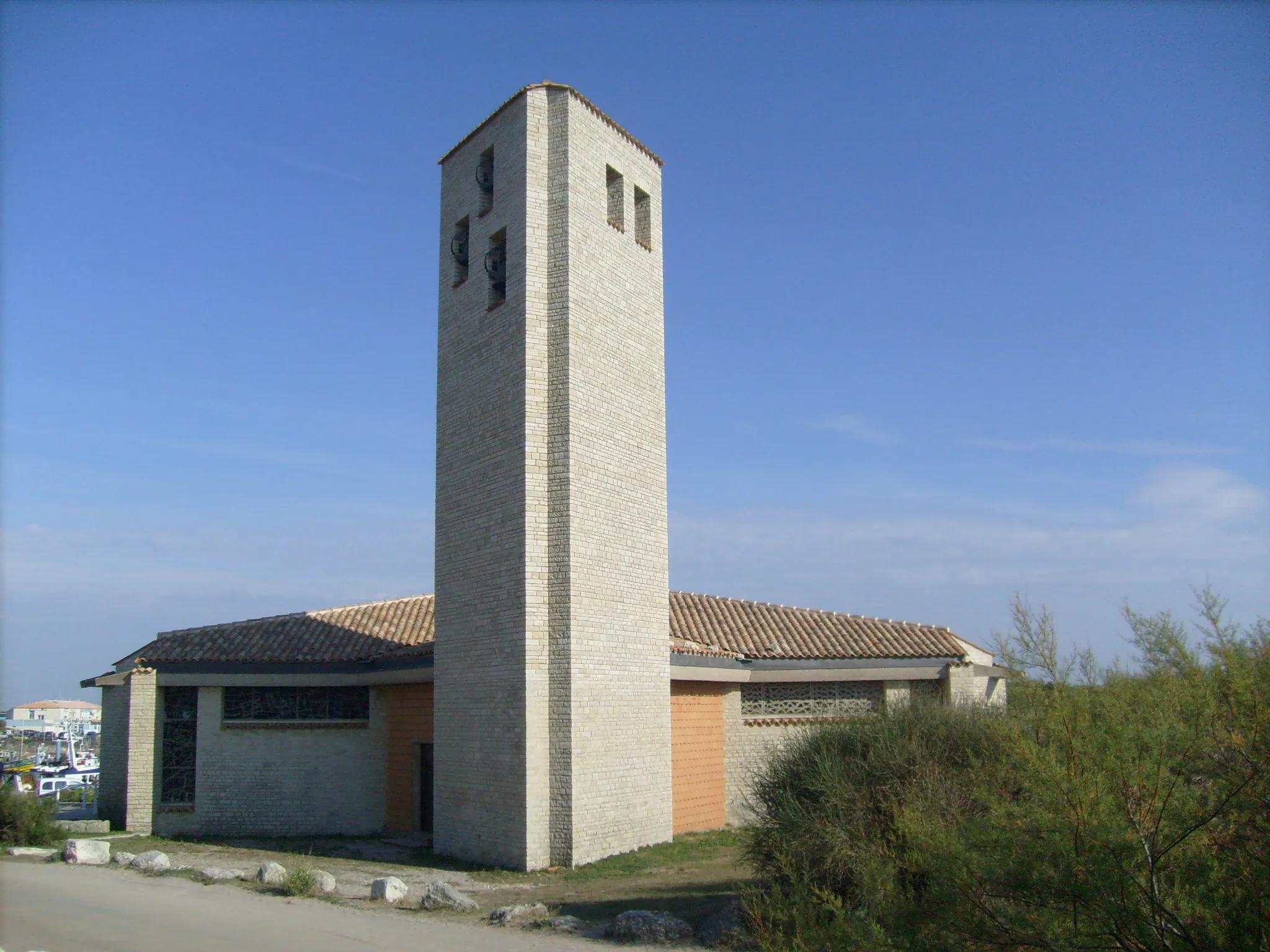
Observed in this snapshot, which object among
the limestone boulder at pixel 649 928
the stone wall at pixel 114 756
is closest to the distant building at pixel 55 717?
the stone wall at pixel 114 756

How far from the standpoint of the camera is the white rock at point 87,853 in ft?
51.2

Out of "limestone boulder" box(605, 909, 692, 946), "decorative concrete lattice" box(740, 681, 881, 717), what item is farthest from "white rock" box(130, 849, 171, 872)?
"decorative concrete lattice" box(740, 681, 881, 717)

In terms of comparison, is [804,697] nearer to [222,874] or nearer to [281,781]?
[281,781]

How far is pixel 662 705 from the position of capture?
1658 cm

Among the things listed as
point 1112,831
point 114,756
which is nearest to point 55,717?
point 114,756

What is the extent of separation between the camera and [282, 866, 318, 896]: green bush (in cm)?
1280

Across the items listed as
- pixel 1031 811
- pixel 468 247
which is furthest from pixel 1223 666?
pixel 468 247

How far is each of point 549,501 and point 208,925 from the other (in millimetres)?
7341

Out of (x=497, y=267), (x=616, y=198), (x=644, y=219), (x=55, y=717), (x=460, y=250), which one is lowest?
(x=55, y=717)

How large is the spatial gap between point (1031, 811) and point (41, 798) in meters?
20.2

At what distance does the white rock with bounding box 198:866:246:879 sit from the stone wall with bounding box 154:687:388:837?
4.71m

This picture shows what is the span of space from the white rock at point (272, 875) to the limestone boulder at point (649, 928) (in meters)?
5.48

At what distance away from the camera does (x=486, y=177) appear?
17.4 metres

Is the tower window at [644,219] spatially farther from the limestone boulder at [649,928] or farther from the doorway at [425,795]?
the limestone boulder at [649,928]
